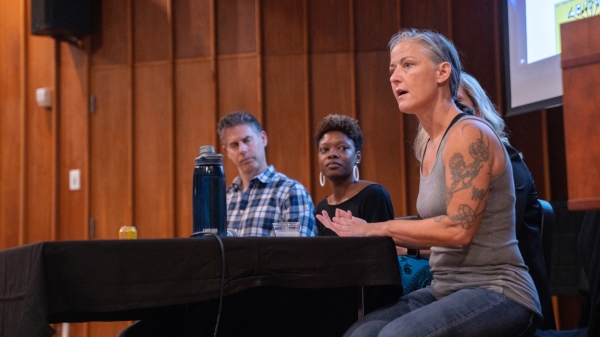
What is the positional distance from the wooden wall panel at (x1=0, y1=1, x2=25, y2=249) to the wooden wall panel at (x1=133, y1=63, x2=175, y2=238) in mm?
1002

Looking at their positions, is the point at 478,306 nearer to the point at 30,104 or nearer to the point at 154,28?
the point at 154,28

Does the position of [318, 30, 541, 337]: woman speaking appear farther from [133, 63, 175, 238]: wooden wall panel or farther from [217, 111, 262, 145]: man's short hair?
[133, 63, 175, 238]: wooden wall panel

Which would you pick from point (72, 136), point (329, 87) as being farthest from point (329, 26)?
point (72, 136)

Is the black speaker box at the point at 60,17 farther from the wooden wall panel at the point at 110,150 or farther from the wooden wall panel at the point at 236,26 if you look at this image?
the wooden wall panel at the point at 236,26

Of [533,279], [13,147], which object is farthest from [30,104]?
[533,279]

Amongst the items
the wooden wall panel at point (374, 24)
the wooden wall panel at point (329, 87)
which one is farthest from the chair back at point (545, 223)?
the wooden wall panel at point (374, 24)

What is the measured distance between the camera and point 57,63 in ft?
16.5

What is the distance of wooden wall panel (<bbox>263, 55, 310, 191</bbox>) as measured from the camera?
4590mm

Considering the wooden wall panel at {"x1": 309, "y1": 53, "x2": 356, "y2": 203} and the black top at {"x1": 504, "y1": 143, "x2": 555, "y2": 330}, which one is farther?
the wooden wall panel at {"x1": 309, "y1": 53, "x2": 356, "y2": 203}

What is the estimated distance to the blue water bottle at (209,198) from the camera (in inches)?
76.0

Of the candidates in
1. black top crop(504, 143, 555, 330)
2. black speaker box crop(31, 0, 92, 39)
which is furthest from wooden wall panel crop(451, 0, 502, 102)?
black speaker box crop(31, 0, 92, 39)

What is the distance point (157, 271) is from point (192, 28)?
358 centimetres

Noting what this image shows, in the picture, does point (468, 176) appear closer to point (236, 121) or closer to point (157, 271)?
point (157, 271)

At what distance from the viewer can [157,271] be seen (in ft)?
4.91
